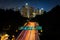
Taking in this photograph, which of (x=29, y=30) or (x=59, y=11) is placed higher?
(x=59, y=11)

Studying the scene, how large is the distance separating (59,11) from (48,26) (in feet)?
1.42

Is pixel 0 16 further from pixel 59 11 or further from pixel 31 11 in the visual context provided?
pixel 59 11

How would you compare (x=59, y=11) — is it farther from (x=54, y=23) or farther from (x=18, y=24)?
(x=18, y=24)

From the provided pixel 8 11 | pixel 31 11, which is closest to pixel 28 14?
pixel 31 11

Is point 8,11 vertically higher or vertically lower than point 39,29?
higher

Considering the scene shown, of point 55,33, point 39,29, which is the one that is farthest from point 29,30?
point 55,33

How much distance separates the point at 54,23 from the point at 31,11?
0.58 m

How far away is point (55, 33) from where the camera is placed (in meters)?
5.49

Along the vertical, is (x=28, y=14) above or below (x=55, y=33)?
above

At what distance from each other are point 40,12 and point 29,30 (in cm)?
48

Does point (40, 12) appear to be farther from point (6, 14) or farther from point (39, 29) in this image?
point (6, 14)

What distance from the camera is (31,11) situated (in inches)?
218

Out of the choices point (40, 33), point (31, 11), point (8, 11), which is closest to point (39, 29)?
point (40, 33)

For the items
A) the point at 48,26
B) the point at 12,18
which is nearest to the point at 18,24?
the point at 12,18
